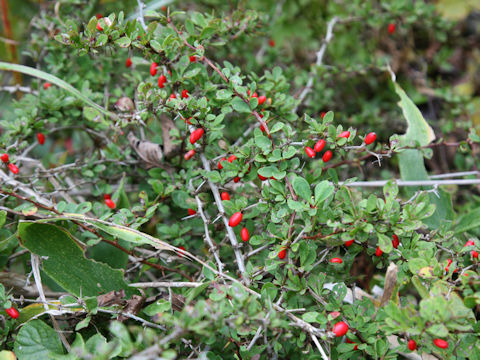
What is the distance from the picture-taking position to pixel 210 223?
171cm

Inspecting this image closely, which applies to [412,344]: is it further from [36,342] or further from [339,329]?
[36,342]

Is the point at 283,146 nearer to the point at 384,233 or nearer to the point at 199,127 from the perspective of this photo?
the point at 199,127

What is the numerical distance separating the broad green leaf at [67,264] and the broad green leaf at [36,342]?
0.17 m

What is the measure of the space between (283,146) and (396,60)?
226cm

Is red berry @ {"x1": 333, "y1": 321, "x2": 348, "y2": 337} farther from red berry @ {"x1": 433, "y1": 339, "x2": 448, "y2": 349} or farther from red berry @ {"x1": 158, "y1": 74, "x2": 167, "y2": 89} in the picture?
red berry @ {"x1": 158, "y1": 74, "x2": 167, "y2": 89}

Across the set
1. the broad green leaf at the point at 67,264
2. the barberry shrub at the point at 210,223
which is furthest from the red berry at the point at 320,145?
the broad green leaf at the point at 67,264

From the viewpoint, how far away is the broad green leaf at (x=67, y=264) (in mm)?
1656

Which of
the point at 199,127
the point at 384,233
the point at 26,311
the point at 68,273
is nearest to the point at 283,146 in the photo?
the point at 199,127

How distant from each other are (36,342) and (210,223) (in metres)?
0.73

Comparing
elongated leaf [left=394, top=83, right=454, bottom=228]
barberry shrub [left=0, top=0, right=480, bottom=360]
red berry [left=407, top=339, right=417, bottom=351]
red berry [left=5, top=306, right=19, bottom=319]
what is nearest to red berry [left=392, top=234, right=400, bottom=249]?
barberry shrub [left=0, top=0, right=480, bottom=360]

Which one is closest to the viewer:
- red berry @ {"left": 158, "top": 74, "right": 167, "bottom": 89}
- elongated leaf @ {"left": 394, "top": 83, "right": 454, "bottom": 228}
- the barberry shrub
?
the barberry shrub

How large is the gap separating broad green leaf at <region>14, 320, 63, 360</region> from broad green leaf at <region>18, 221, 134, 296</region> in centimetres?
17

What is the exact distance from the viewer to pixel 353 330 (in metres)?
1.40

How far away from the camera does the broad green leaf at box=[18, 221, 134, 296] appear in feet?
5.43
